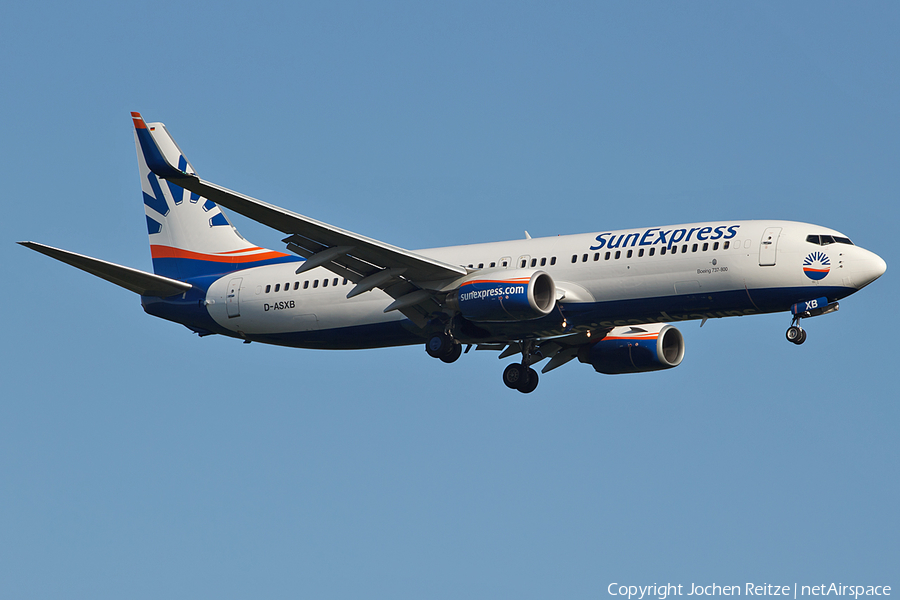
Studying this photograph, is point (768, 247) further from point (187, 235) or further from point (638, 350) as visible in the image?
point (187, 235)

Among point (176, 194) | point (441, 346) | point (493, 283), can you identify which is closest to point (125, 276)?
point (176, 194)

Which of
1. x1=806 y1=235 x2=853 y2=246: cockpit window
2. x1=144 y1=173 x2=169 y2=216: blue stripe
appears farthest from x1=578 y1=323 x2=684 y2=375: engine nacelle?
x1=144 y1=173 x2=169 y2=216: blue stripe

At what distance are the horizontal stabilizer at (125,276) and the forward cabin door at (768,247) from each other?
2142 centimetres

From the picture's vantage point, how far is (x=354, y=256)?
→ 1548 inches

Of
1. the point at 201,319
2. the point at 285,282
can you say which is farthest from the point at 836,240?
the point at 201,319

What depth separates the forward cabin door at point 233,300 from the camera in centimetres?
4475

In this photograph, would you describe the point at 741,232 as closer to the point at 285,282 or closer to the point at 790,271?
the point at 790,271

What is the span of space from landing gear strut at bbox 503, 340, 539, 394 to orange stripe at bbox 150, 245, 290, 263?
32.7 feet

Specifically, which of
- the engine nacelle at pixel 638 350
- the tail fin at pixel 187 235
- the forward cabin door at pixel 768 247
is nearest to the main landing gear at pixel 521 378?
the engine nacelle at pixel 638 350

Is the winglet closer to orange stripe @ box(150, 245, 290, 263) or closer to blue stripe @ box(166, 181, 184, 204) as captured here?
orange stripe @ box(150, 245, 290, 263)

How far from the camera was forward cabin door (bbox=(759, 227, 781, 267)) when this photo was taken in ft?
120

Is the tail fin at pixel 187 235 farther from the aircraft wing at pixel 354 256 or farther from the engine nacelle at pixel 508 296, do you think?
the engine nacelle at pixel 508 296

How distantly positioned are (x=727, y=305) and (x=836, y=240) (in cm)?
383

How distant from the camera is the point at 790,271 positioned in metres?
36.5
